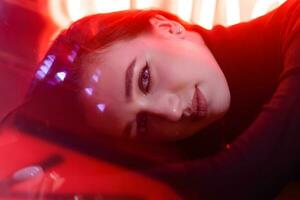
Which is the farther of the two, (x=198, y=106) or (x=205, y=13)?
(x=205, y=13)

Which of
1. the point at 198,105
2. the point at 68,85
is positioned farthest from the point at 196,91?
the point at 68,85

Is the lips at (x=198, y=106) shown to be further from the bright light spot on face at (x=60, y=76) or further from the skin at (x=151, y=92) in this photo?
the bright light spot on face at (x=60, y=76)

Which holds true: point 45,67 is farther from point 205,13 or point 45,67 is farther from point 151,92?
point 205,13

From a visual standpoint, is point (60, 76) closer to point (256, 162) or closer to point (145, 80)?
point (145, 80)

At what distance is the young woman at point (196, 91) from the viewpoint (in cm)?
44

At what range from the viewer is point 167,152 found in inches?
18.9

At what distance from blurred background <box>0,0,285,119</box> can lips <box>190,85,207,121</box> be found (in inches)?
5.6

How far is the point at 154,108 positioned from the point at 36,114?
125mm

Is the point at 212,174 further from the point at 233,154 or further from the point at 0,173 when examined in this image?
the point at 0,173

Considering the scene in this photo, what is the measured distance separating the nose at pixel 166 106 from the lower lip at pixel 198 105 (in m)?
0.02

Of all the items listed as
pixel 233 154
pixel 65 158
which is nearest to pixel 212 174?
pixel 233 154

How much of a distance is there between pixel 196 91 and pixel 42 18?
214 millimetres

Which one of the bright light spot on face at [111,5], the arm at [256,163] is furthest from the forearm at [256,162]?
the bright light spot on face at [111,5]

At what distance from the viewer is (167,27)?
0.55 m
